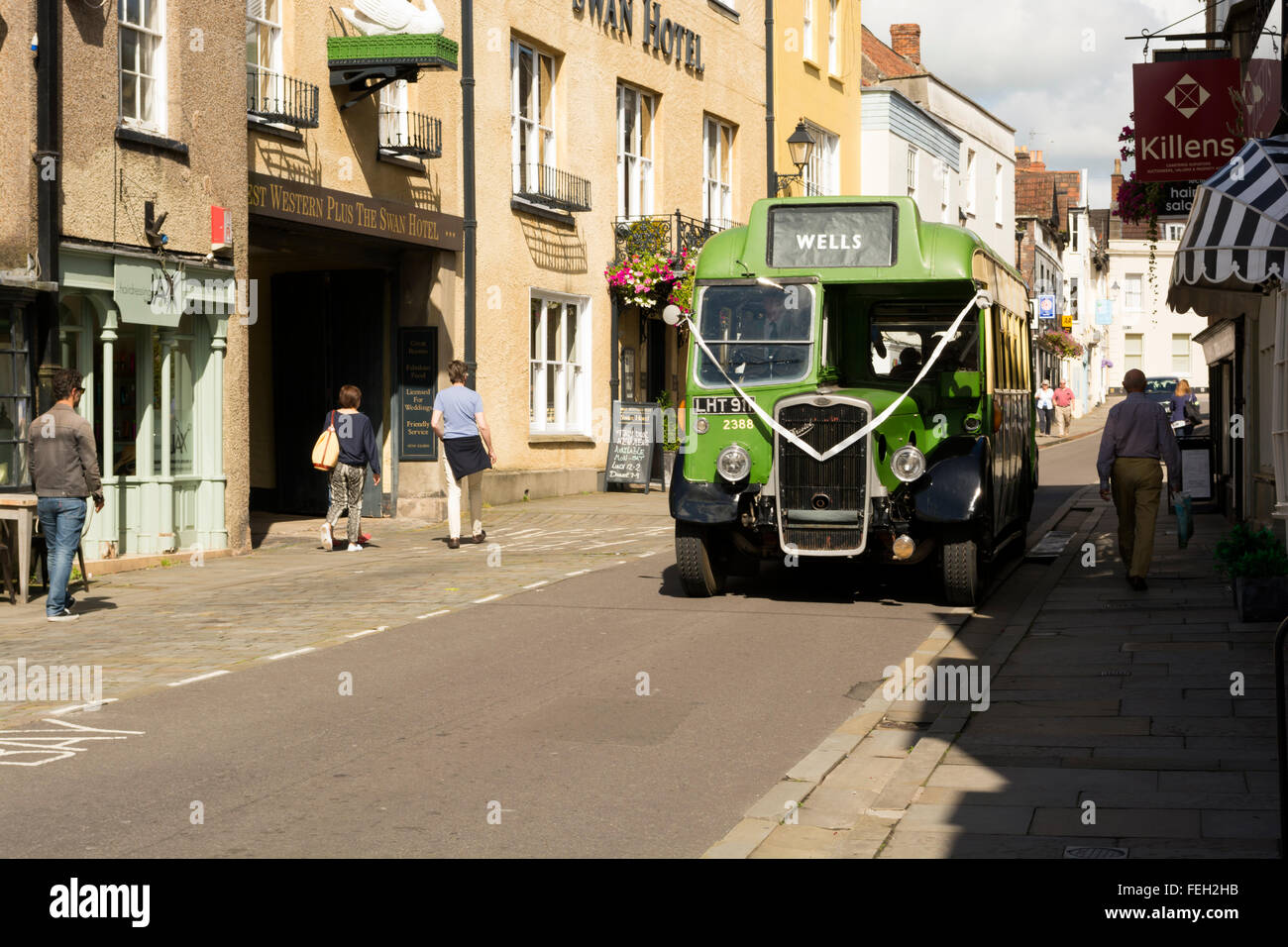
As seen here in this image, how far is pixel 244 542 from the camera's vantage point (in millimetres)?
16484

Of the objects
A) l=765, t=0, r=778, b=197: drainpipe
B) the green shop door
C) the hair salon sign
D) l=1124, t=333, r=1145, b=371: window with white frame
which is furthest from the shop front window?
l=1124, t=333, r=1145, b=371: window with white frame

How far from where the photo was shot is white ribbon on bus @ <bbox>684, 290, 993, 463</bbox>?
1197cm

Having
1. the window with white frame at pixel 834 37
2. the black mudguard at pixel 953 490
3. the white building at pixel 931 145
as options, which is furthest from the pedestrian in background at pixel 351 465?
the white building at pixel 931 145

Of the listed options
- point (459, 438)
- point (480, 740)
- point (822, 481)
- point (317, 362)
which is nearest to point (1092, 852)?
point (480, 740)

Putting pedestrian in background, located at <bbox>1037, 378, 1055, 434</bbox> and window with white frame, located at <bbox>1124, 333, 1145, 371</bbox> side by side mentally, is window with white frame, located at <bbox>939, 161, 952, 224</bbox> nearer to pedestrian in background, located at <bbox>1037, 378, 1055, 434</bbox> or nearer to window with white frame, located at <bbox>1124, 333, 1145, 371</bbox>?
pedestrian in background, located at <bbox>1037, 378, 1055, 434</bbox>

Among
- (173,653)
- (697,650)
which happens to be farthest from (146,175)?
(697,650)

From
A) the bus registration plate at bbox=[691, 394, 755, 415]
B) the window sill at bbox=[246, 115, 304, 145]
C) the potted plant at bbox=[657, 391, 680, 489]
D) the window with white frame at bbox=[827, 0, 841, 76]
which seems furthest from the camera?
the window with white frame at bbox=[827, 0, 841, 76]

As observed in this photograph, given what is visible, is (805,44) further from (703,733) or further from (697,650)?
(703,733)

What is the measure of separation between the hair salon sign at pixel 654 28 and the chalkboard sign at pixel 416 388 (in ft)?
21.6

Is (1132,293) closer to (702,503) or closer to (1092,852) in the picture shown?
(702,503)

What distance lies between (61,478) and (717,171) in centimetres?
1933

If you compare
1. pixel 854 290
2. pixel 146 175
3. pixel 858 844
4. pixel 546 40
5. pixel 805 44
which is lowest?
pixel 858 844

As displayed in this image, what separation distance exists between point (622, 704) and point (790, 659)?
5.88ft

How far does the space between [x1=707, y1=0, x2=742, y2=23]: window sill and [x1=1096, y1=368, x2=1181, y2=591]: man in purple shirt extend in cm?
1766
